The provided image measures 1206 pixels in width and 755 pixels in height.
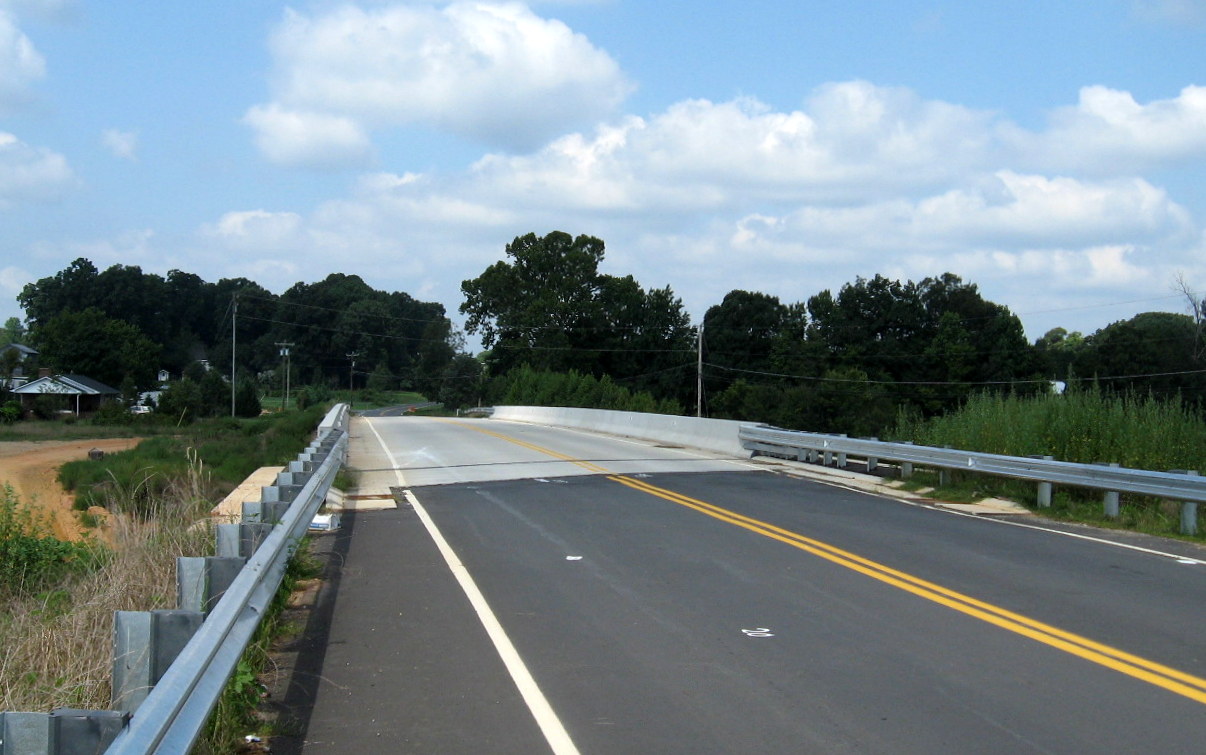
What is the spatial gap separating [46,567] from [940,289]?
8378 centimetres

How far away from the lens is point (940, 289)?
8794cm

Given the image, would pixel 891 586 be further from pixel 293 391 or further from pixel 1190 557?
pixel 293 391

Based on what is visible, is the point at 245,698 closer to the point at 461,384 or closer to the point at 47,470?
the point at 47,470

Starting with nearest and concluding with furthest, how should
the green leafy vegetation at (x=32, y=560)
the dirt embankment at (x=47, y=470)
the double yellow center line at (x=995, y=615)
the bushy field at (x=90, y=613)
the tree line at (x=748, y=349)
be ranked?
the bushy field at (x=90, y=613)
the double yellow center line at (x=995, y=615)
the green leafy vegetation at (x=32, y=560)
the dirt embankment at (x=47, y=470)
the tree line at (x=748, y=349)

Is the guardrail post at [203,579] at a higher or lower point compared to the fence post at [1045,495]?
higher

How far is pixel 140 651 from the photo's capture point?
15.1ft

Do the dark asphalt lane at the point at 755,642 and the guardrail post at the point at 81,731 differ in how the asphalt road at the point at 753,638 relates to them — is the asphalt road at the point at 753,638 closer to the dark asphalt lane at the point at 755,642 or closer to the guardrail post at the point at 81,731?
the dark asphalt lane at the point at 755,642

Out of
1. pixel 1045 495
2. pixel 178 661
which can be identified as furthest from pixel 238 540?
pixel 1045 495

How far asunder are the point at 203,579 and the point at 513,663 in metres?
2.21

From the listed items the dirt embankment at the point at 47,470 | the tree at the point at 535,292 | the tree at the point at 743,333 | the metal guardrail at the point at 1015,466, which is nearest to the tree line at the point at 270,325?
the tree at the point at 535,292

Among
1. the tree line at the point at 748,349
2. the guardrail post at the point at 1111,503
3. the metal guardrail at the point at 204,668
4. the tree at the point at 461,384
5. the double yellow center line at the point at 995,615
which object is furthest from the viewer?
the tree at the point at 461,384

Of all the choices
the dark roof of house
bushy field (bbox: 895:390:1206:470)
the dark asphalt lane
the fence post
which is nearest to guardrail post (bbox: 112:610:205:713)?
the dark asphalt lane

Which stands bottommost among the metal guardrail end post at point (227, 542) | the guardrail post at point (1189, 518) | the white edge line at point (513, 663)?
the white edge line at point (513, 663)

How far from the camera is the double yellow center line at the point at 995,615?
6.63 meters
